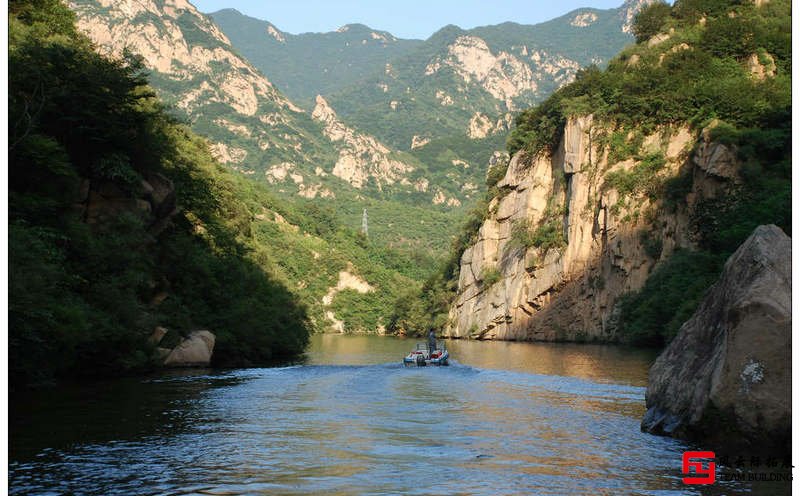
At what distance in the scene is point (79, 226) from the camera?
1389 inches

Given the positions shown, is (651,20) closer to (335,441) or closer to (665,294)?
(665,294)

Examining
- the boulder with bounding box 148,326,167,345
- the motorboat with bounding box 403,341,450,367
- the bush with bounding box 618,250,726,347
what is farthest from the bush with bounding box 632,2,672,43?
the boulder with bounding box 148,326,167,345

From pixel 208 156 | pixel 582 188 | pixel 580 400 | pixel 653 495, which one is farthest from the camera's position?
pixel 582 188

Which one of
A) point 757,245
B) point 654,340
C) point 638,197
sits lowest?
point 654,340

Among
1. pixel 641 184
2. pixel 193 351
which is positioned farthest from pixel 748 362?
pixel 641 184

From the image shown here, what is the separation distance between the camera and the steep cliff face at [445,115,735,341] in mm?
82812

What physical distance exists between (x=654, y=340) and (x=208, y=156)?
4189 cm

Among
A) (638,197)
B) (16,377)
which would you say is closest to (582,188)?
(638,197)

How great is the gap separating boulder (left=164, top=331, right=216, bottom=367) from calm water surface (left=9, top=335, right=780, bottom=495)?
692 cm

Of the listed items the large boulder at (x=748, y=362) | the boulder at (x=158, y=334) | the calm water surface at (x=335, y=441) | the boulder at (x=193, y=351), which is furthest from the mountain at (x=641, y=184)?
the large boulder at (x=748, y=362)

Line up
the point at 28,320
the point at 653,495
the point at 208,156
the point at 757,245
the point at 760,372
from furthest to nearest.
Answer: the point at 208,156, the point at 28,320, the point at 757,245, the point at 760,372, the point at 653,495

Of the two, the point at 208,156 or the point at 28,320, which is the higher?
the point at 208,156

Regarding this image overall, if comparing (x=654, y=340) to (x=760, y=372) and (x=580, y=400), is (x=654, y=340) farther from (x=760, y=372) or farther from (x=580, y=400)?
(x=760, y=372)

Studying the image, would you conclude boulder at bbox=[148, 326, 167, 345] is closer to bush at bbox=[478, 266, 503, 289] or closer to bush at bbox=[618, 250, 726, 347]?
bush at bbox=[618, 250, 726, 347]
